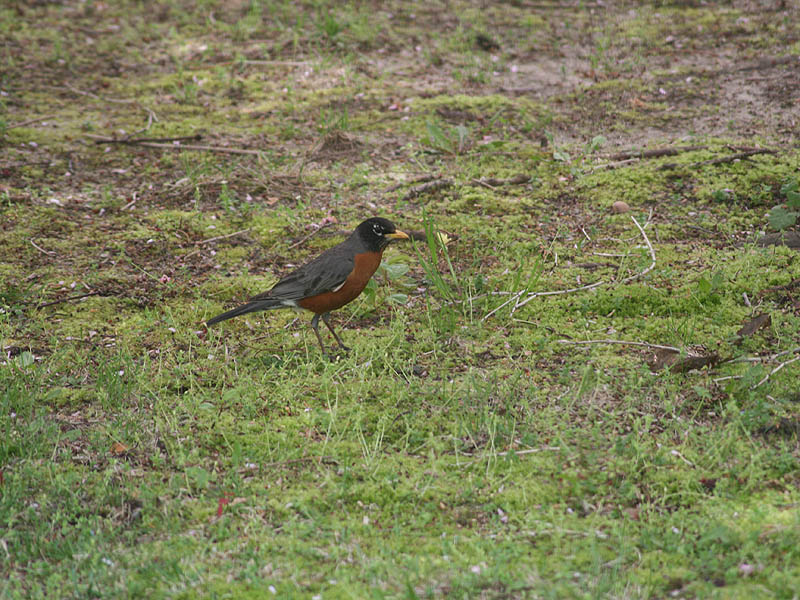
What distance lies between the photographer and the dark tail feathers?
537cm

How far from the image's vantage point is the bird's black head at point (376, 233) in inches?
224

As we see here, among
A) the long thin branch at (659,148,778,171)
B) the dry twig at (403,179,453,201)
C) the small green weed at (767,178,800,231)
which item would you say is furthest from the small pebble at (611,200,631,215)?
the dry twig at (403,179,453,201)

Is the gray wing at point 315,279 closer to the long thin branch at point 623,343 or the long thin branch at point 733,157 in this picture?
the long thin branch at point 623,343

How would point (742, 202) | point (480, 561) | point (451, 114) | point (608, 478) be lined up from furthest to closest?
point (451, 114), point (742, 202), point (608, 478), point (480, 561)

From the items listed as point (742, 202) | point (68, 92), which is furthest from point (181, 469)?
point (68, 92)

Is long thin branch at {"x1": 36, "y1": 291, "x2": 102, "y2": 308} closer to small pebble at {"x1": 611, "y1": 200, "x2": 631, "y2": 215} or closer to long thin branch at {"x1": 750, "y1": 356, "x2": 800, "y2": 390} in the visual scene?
small pebble at {"x1": 611, "y1": 200, "x2": 631, "y2": 215}

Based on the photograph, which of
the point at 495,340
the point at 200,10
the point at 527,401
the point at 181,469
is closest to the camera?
the point at 181,469

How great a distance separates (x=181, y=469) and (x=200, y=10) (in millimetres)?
9684

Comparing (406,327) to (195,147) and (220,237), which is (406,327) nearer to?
(220,237)

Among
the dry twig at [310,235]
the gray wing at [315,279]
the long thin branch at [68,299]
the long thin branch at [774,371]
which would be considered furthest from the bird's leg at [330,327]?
the long thin branch at [774,371]

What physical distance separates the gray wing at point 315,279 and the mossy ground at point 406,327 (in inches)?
14.7

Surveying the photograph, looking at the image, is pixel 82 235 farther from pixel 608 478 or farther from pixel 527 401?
pixel 608 478

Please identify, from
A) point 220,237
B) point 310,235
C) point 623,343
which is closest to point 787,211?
point 623,343

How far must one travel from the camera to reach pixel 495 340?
5.41 meters
